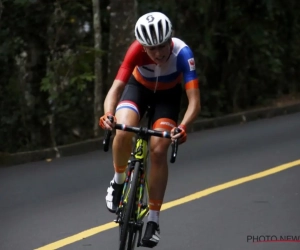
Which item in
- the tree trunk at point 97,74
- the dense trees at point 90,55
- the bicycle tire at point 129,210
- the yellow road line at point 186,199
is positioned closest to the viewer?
the bicycle tire at point 129,210

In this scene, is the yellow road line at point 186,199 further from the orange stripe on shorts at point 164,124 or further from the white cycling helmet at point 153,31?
the white cycling helmet at point 153,31

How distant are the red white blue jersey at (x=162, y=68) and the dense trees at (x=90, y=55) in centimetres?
695

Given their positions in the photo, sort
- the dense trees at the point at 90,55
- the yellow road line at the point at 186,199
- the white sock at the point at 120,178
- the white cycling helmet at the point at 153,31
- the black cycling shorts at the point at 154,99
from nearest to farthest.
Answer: the white cycling helmet at the point at 153,31, the black cycling shorts at the point at 154,99, the white sock at the point at 120,178, the yellow road line at the point at 186,199, the dense trees at the point at 90,55

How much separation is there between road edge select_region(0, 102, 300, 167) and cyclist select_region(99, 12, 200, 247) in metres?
5.37

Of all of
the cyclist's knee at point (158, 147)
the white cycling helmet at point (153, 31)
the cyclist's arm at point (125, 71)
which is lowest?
the cyclist's knee at point (158, 147)

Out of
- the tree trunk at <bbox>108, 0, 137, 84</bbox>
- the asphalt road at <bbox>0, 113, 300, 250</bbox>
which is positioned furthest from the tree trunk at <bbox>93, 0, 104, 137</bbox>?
the asphalt road at <bbox>0, 113, 300, 250</bbox>

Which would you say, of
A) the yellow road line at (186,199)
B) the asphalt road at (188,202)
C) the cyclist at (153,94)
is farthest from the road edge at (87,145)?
the cyclist at (153,94)

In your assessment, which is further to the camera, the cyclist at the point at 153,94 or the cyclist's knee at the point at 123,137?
the cyclist's knee at the point at 123,137

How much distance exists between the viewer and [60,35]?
1452 centimetres

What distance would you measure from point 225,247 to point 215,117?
9484 millimetres

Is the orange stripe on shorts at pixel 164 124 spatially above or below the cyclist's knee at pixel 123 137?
above

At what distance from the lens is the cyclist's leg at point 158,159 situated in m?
6.03

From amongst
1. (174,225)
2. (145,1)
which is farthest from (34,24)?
(174,225)

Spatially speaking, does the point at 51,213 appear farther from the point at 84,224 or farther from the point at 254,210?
the point at 254,210
